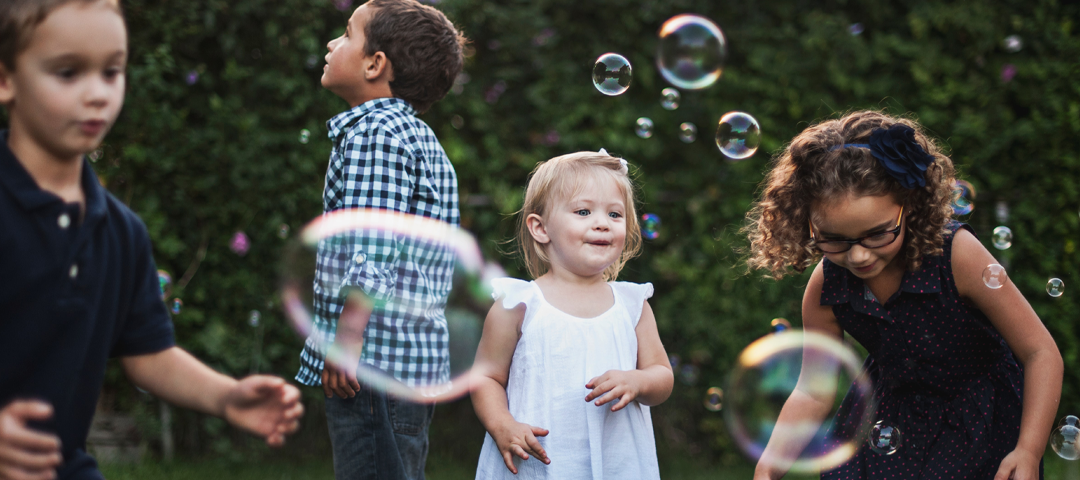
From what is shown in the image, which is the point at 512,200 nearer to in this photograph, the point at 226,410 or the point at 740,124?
the point at 740,124

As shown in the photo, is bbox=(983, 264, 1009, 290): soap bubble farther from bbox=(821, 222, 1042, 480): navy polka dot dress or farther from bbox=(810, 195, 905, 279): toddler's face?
bbox=(810, 195, 905, 279): toddler's face

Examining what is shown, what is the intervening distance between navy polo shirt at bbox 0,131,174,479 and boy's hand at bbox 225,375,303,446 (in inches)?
9.1

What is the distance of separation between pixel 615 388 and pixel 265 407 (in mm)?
858

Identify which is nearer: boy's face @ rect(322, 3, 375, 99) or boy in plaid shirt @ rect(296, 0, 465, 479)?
boy in plaid shirt @ rect(296, 0, 465, 479)

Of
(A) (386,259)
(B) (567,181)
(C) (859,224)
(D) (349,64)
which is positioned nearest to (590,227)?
(B) (567,181)

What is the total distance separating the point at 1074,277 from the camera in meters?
4.32

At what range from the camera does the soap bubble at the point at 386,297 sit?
87.4 inches

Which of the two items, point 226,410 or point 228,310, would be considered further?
point 228,310

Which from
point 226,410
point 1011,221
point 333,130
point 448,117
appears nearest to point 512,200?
point 448,117

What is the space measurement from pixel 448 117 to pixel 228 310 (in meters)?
1.50

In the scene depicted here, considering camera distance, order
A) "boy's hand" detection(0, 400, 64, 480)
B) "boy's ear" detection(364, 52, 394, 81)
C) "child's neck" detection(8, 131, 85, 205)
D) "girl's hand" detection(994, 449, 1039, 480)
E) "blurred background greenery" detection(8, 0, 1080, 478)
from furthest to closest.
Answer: "blurred background greenery" detection(8, 0, 1080, 478), "boy's ear" detection(364, 52, 394, 81), "girl's hand" detection(994, 449, 1039, 480), "child's neck" detection(8, 131, 85, 205), "boy's hand" detection(0, 400, 64, 480)

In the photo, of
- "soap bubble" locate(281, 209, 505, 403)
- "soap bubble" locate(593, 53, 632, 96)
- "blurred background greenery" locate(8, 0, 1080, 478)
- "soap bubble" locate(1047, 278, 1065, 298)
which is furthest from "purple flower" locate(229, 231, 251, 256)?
"soap bubble" locate(1047, 278, 1065, 298)

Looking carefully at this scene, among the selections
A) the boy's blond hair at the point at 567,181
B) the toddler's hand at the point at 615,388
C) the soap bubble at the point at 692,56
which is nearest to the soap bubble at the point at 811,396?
the toddler's hand at the point at 615,388

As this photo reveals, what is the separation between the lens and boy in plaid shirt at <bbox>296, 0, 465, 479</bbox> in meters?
2.24
